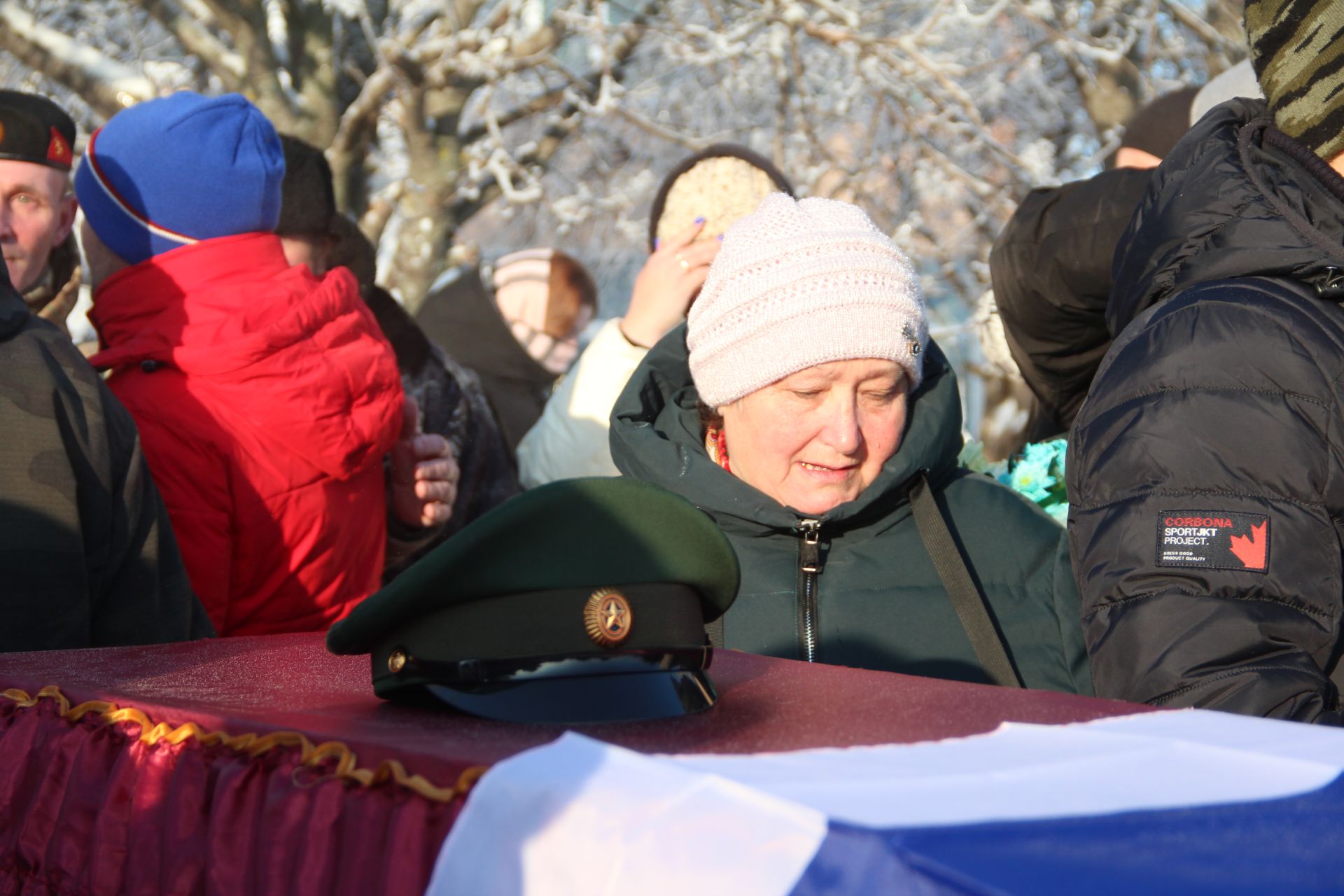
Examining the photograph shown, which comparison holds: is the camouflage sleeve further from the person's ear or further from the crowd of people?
the person's ear

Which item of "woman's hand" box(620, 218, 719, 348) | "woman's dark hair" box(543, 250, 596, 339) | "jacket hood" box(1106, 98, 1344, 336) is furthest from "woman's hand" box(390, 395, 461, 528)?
"woman's dark hair" box(543, 250, 596, 339)

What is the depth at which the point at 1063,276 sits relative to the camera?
8.96 feet

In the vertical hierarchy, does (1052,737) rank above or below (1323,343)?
below

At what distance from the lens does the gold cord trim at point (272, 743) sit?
1.03m

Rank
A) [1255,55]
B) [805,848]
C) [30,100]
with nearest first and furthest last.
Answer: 1. [805,848]
2. [1255,55]
3. [30,100]

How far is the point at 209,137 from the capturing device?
9.64ft

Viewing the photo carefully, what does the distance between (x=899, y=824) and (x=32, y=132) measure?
3094 millimetres

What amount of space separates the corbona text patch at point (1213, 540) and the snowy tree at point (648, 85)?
750 cm

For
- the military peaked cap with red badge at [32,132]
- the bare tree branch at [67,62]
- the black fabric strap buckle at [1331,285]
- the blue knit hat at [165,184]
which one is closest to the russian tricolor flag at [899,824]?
the black fabric strap buckle at [1331,285]

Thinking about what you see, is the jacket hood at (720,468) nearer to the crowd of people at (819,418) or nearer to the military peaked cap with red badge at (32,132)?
the crowd of people at (819,418)

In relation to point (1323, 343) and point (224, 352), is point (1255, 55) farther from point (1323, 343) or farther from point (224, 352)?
point (224, 352)

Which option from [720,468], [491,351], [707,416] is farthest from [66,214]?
[491,351]

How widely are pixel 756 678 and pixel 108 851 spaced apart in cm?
66

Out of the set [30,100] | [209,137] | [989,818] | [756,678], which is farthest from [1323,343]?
[30,100]
